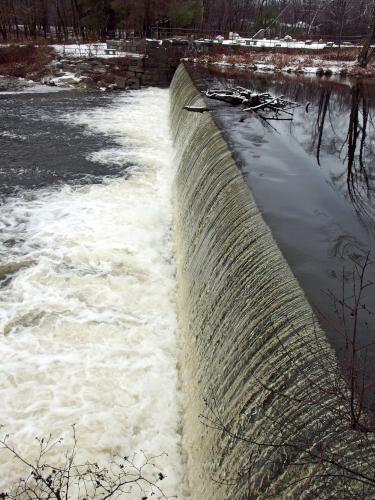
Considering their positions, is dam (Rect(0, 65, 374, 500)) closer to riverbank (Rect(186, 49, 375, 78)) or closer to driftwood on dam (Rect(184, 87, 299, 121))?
driftwood on dam (Rect(184, 87, 299, 121))

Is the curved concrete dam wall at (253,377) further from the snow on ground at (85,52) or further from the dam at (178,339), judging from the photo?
the snow on ground at (85,52)

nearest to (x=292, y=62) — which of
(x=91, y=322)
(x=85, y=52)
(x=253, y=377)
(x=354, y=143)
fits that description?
(x=85, y=52)

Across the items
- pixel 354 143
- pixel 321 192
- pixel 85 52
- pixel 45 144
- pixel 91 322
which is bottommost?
pixel 91 322

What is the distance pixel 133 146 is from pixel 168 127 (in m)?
2.87

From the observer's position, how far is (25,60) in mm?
27359

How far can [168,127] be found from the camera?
15797mm

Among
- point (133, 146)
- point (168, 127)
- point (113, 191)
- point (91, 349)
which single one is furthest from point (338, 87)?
point (91, 349)

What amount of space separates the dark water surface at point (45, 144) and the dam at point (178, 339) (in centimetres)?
32

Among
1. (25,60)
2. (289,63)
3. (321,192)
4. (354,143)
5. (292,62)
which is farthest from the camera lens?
(292,62)

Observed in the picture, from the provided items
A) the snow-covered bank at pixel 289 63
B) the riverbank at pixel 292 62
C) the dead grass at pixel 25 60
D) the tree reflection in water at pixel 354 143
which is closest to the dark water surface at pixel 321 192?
the tree reflection in water at pixel 354 143

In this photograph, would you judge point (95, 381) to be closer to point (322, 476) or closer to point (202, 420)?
point (202, 420)

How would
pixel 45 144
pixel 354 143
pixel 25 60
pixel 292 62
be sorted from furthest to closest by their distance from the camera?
pixel 292 62 < pixel 25 60 < pixel 45 144 < pixel 354 143

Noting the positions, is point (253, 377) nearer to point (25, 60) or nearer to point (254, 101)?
point (254, 101)

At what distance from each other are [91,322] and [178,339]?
1.36 metres
